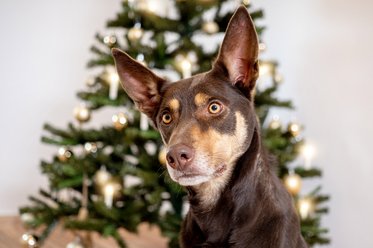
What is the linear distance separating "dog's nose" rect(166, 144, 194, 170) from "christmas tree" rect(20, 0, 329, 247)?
108 centimetres

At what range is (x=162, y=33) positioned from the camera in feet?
9.59

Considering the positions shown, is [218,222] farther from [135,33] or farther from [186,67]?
[135,33]

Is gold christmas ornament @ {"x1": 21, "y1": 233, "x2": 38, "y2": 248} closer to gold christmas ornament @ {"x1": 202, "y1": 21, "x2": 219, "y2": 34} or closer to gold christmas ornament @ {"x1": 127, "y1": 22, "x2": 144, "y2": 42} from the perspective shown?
gold christmas ornament @ {"x1": 127, "y1": 22, "x2": 144, "y2": 42}

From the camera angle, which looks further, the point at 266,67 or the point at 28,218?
the point at 28,218

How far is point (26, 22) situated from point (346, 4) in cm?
273

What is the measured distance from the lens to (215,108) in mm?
1805

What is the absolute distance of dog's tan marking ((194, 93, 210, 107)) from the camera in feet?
5.94

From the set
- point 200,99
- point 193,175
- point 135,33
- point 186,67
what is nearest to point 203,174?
point 193,175

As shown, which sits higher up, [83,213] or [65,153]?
[65,153]

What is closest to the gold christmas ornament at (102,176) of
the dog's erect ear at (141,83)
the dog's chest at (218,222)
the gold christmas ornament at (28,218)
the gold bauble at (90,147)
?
the gold bauble at (90,147)

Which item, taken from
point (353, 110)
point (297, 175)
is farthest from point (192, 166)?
point (353, 110)

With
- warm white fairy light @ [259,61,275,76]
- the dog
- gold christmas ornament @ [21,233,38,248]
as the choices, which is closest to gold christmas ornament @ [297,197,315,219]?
warm white fairy light @ [259,61,275,76]

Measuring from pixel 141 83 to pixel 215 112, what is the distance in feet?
1.38

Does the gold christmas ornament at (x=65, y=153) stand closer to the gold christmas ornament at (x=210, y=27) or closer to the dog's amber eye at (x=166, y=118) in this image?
the gold christmas ornament at (x=210, y=27)
